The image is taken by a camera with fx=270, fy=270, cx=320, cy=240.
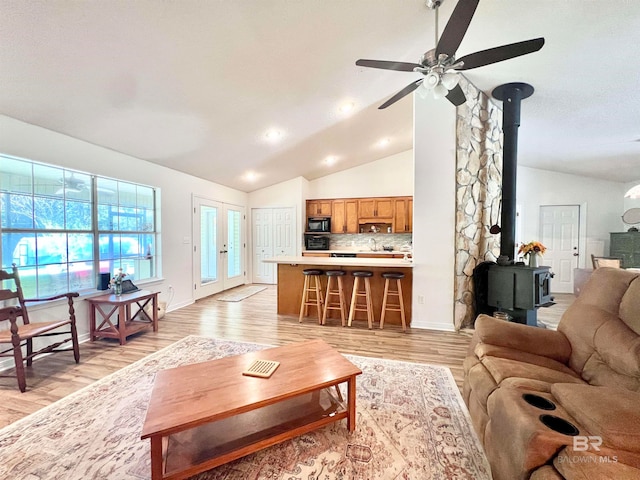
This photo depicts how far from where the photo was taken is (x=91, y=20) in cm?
183

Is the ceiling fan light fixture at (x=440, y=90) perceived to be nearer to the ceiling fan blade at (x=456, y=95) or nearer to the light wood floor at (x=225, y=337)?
the ceiling fan blade at (x=456, y=95)

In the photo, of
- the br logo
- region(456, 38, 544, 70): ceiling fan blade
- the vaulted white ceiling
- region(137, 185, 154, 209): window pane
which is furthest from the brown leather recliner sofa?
region(137, 185, 154, 209): window pane

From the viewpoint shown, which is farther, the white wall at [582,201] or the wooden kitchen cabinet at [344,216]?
the wooden kitchen cabinet at [344,216]

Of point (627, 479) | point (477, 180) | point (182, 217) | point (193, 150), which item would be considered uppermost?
point (193, 150)

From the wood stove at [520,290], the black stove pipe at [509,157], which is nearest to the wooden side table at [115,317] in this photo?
the wood stove at [520,290]

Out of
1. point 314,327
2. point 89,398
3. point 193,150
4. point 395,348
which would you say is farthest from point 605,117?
point 89,398

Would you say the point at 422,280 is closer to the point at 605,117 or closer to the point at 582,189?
the point at 605,117

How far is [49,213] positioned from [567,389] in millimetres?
4576

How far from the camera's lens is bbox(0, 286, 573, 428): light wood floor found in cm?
223

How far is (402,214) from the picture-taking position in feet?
20.7

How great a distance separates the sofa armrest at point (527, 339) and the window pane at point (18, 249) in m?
4.28

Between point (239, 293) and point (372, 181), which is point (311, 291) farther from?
point (372, 181)

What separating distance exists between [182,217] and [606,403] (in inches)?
209

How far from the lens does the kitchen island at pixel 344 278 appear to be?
3834mm
